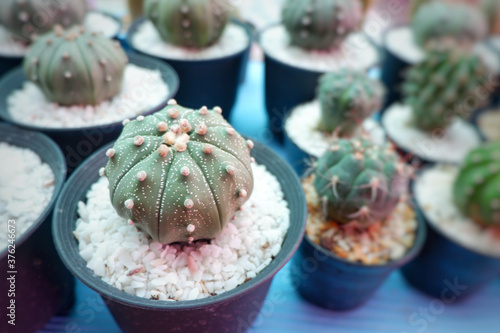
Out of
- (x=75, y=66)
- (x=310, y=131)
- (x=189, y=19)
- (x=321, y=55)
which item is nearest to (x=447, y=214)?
(x=310, y=131)

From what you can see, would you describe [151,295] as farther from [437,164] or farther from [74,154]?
[437,164]

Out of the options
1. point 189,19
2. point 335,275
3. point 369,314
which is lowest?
point 369,314

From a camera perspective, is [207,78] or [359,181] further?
[207,78]

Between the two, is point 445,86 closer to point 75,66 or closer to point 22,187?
point 75,66

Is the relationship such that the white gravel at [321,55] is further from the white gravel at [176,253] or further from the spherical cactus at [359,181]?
the white gravel at [176,253]

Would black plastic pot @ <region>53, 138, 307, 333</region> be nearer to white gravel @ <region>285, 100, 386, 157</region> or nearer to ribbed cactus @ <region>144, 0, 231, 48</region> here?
white gravel @ <region>285, 100, 386, 157</region>

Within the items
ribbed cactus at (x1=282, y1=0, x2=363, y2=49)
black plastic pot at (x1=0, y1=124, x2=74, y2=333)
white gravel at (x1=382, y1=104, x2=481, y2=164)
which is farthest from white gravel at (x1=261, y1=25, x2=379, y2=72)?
black plastic pot at (x1=0, y1=124, x2=74, y2=333)
